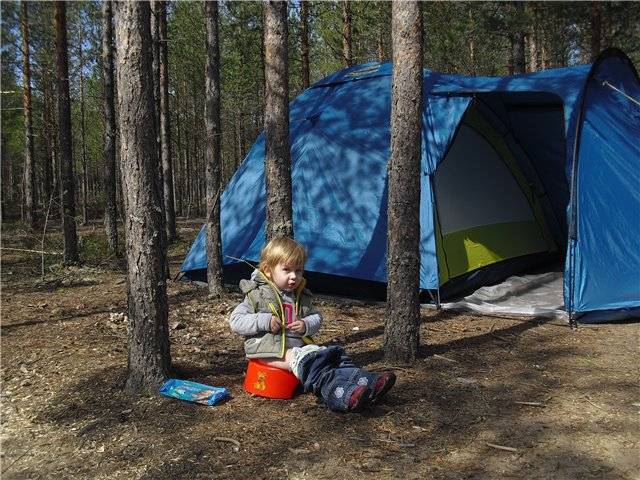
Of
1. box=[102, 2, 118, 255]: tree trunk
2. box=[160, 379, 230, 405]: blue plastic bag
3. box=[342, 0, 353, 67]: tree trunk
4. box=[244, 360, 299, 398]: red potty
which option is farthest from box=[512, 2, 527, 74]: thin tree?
box=[160, 379, 230, 405]: blue plastic bag

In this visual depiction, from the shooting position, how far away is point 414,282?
4316 mm

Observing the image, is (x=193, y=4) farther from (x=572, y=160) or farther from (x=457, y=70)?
(x=572, y=160)

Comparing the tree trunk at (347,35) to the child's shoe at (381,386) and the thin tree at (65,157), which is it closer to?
the thin tree at (65,157)

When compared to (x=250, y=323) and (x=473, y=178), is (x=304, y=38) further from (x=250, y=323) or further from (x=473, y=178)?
(x=250, y=323)

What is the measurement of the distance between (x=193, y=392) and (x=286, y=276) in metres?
0.95

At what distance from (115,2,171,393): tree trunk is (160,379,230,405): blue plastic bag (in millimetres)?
96

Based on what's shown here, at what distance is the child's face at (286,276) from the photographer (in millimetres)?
3689

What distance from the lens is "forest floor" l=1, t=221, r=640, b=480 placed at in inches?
115

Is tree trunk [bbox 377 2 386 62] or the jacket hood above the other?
tree trunk [bbox 377 2 386 62]

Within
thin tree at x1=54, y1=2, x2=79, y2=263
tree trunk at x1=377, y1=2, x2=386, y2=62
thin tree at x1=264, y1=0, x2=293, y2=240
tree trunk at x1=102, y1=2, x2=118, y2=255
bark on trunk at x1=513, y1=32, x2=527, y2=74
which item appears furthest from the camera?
tree trunk at x1=377, y1=2, x2=386, y2=62

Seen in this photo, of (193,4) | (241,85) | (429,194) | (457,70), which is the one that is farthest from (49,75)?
(429,194)

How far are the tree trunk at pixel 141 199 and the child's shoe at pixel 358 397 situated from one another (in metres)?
1.32

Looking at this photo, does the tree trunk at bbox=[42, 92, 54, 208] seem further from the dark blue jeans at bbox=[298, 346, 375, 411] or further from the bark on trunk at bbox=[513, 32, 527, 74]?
the dark blue jeans at bbox=[298, 346, 375, 411]

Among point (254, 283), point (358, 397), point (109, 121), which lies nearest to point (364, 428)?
point (358, 397)
